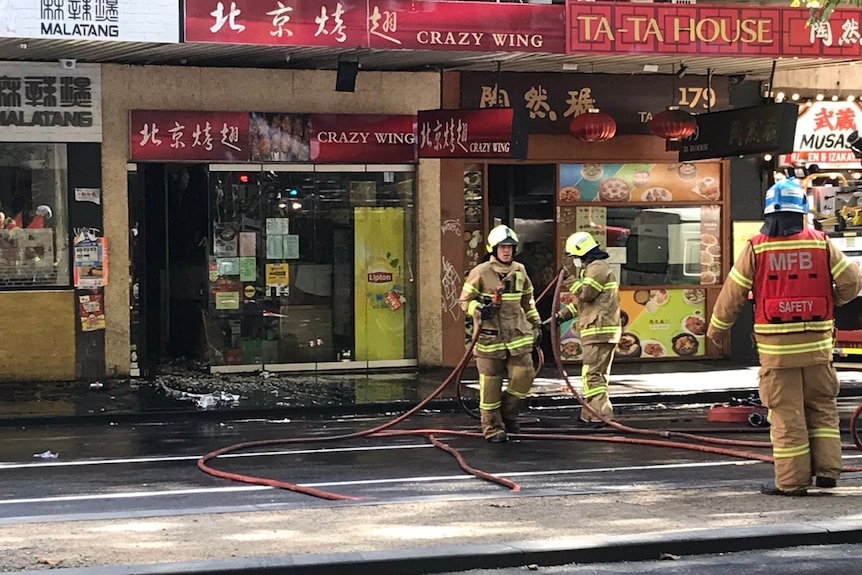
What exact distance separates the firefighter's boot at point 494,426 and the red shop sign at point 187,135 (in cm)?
631

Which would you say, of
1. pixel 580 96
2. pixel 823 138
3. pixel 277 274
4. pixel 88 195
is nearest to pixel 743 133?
pixel 580 96

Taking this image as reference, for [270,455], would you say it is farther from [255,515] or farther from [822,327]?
[822,327]

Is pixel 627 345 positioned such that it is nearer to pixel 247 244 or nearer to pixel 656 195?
pixel 656 195

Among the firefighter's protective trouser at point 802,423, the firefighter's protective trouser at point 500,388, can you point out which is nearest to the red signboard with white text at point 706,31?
the firefighter's protective trouser at point 500,388

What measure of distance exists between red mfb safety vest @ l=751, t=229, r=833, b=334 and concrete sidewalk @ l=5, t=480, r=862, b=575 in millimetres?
1123

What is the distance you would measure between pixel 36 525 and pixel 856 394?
35.7 ft

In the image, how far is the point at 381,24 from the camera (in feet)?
47.0

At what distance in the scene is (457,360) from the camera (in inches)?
682

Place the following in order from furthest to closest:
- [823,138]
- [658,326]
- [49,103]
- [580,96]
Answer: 1. [823,138]
2. [658,326]
3. [580,96]
4. [49,103]

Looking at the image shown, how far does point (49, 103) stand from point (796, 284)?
33.7 ft

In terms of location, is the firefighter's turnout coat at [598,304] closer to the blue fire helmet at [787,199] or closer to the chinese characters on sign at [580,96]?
the blue fire helmet at [787,199]

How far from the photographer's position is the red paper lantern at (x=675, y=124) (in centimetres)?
1692

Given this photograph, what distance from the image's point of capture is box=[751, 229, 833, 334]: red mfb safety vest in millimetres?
8141

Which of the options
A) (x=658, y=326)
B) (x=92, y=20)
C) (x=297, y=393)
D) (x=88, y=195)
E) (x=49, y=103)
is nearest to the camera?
(x=92, y=20)
